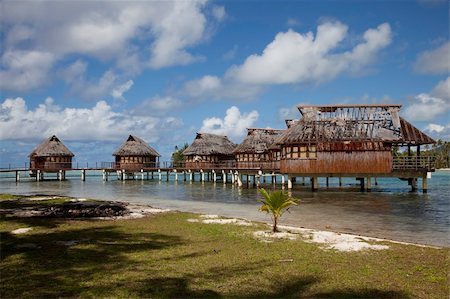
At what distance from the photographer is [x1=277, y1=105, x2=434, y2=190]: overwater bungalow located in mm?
35688

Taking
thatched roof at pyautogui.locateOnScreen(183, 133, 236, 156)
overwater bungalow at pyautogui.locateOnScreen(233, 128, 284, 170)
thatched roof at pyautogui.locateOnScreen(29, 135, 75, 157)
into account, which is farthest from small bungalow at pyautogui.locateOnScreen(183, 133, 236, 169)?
thatched roof at pyautogui.locateOnScreen(29, 135, 75, 157)

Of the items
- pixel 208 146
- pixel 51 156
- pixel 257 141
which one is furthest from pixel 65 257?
pixel 51 156

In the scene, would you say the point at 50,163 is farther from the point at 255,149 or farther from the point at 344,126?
the point at 344,126

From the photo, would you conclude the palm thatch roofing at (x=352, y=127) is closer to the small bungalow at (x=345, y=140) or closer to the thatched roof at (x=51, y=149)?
the small bungalow at (x=345, y=140)

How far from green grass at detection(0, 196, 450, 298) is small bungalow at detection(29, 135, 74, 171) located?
183ft

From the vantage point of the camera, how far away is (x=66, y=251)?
10617mm

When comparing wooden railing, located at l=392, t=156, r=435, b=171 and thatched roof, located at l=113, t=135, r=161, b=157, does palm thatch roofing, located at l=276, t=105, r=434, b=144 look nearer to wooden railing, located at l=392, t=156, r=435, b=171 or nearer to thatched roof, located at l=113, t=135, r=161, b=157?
wooden railing, located at l=392, t=156, r=435, b=171

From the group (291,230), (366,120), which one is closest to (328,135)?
(366,120)

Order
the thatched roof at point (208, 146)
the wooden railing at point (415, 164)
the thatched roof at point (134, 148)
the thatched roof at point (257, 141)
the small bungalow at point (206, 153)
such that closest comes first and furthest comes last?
1. the wooden railing at point (415, 164)
2. the thatched roof at point (257, 141)
3. the small bungalow at point (206, 153)
4. the thatched roof at point (208, 146)
5. the thatched roof at point (134, 148)

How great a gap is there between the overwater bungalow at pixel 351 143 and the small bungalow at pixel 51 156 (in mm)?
A: 42625

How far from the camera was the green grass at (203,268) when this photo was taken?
756 cm

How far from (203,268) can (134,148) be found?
57.9 metres

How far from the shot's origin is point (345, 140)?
35.9 meters

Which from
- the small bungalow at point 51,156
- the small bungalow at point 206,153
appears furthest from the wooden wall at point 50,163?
the small bungalow at point 206,153
